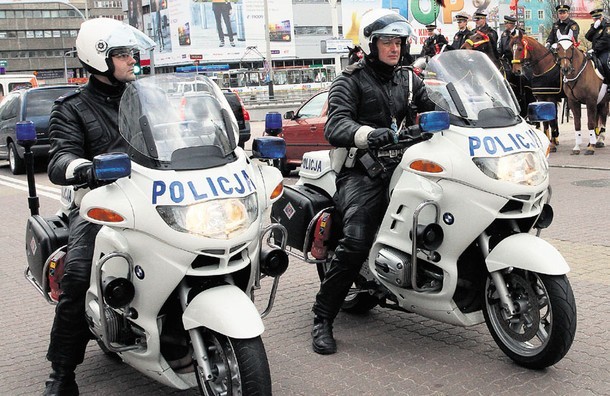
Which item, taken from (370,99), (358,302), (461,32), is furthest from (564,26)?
(370,99)

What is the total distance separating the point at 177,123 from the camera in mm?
3889

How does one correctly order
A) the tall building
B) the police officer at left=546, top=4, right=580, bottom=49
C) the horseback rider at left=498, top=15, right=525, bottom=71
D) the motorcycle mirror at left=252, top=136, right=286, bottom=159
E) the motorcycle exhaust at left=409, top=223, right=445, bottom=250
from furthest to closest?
the tall building
the horseback rider at left=498, top=15, right=525, bottom=71
the police officer at left=546, top=4, right=580, bottom=49
the motorcycle exhaust at left=409, top=223, right=445, bottom=250
the motorcycle mirror at left=252, top=136, right=286, bottom=159

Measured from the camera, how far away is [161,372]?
3811 millimetres

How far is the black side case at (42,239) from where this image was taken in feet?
14.8

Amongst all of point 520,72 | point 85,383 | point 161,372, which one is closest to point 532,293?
point 161,372

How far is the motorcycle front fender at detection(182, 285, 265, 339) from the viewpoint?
11.3 feet

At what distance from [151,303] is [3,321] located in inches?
121

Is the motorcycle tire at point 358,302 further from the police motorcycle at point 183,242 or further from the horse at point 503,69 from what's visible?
the horse at point 503,69

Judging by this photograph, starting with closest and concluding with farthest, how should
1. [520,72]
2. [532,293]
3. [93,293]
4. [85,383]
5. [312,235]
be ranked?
[93,293], [532,293], [85,383], [312,235], [520,72]

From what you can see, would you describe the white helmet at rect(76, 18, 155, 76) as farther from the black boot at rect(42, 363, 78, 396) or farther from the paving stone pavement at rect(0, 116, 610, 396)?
the paving stone pavement at rect(0, 116, 610, 396)

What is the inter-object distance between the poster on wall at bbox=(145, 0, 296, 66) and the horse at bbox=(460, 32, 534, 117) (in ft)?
242

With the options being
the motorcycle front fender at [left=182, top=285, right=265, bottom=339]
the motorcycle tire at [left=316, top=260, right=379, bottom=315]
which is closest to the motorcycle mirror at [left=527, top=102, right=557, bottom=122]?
the motorcycle tire at [left=316, top=260, right=379, bottom=315]

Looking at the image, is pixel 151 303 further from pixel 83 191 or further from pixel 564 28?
pixel 564 28

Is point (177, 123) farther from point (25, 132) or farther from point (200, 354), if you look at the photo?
point (25, 132)
